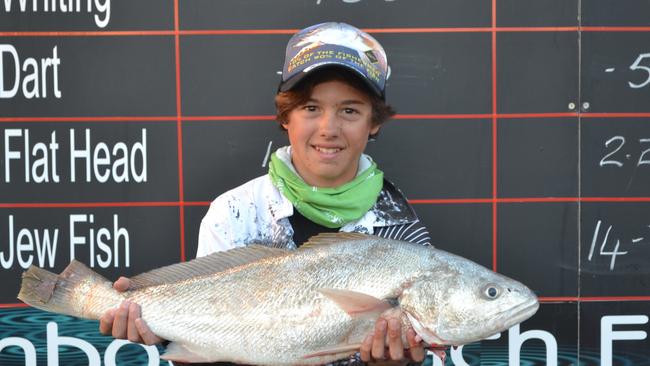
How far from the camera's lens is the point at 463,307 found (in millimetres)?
2336

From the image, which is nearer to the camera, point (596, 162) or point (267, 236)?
point (267, 236)

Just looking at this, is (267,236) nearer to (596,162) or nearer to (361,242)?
(361,242)

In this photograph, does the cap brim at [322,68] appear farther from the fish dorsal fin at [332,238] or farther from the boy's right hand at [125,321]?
the boy's right hand at [125,321]

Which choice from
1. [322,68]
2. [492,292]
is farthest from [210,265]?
[492,292]

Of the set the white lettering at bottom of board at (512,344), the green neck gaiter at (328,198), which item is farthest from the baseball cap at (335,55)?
the white lettering at bottom of board at (512,344)

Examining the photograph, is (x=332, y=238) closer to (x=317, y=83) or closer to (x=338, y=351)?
(x=338, y=351)

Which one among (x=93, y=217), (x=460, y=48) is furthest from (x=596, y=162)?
(x=93, y=217)

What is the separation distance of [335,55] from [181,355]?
3.21 ft

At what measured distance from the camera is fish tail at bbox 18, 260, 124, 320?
2473 millimetres

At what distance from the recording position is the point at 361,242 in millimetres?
2482

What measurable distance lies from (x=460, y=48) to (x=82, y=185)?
171 cm

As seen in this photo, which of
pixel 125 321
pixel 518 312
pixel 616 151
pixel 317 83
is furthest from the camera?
pixel 616 151

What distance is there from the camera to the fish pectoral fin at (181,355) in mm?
2447

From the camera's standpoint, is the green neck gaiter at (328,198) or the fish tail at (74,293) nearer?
the fish tail at (74,293)
